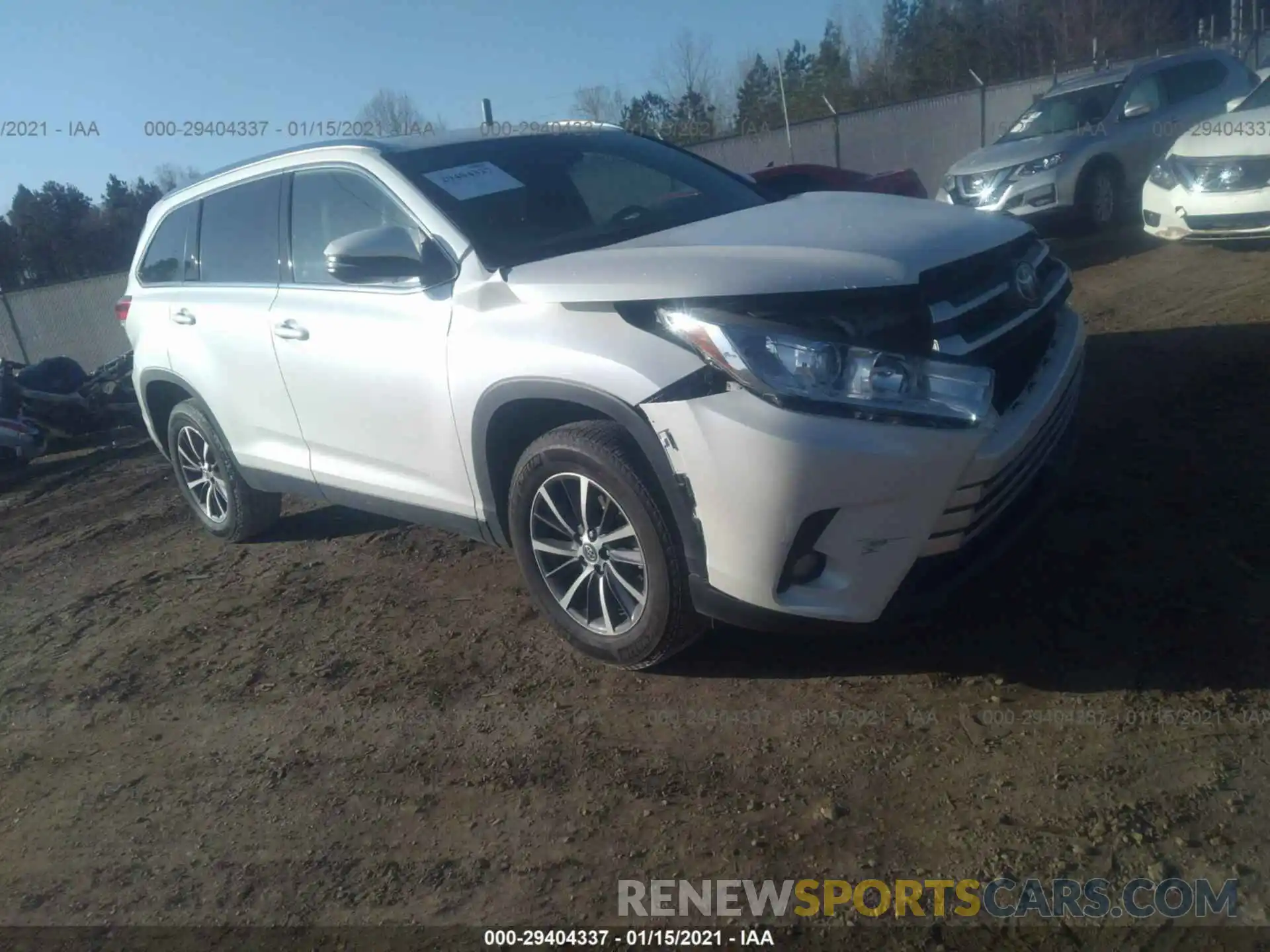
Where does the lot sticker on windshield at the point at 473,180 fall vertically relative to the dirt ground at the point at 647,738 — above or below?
above

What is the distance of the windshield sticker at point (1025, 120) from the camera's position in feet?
39.3

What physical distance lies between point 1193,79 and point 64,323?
65.1 feet

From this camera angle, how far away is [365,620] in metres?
4.47

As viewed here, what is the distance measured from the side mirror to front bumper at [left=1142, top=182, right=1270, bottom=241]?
22.7 ft

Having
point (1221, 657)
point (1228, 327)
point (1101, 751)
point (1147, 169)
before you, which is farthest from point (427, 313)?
point (1147, 169)

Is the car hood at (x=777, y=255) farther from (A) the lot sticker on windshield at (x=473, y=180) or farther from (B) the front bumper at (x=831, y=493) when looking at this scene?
(A) the lot sticker on windshield at (x=473, y=180)

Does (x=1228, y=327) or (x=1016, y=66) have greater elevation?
(x=1016, y=66)

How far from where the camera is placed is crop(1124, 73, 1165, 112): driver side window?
1105 centimetres

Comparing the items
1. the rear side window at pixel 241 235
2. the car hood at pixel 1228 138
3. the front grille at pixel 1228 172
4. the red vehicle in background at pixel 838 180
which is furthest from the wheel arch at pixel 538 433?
the red vehicle in background at pixel 838 180

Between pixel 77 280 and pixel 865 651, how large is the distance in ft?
69.0

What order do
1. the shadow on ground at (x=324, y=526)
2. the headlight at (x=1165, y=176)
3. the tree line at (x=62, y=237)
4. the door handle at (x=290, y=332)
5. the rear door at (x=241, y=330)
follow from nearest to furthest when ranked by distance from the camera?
1. the door handle at (x=290, y=332)
2. the rear door at (x=241, y=330)
3. the shadow on ground at (x=324, y=526)
4. the headlight at (x=1165, y=176)
5. the tree line at (x=62, y=237)

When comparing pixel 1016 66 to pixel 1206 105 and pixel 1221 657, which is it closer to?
pixel 1206 105

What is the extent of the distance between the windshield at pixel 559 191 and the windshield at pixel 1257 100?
649 centimetres

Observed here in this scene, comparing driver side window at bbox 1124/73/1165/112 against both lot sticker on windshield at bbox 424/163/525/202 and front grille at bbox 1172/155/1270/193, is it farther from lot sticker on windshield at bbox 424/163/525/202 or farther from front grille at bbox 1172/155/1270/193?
lot sticker on windshield at bbox 424/163/525/202
